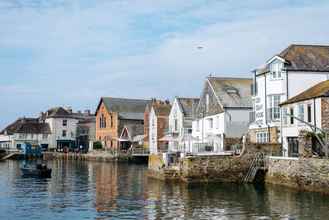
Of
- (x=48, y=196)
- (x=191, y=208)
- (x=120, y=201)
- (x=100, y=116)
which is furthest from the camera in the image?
(x=100, y=116)

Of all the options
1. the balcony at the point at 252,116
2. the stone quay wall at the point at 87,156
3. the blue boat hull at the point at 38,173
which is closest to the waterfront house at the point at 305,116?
the balcony at the point at 252,116

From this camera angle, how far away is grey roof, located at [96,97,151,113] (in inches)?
4616

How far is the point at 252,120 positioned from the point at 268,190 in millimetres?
17961

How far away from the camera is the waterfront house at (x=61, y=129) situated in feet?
438

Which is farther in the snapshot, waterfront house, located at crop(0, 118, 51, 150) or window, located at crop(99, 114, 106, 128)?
waterfront house, located at crop(0, 118, 51, 150)

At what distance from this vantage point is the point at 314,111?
45000 millimetres

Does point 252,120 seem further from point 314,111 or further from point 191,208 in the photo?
point 191,208

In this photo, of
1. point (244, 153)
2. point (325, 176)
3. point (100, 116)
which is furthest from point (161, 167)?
point (100, 116)

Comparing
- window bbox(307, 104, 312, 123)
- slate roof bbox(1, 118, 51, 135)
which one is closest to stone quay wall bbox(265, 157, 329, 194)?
window bbox(307, 104, 312, 123)

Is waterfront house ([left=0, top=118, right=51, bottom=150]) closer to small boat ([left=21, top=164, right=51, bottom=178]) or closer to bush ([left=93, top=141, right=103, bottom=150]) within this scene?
bush ([left=93, top=141, right=103, bottom=150])

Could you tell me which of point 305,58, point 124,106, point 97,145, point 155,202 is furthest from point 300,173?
point 97,145

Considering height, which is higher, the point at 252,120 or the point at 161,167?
the point at 252,120

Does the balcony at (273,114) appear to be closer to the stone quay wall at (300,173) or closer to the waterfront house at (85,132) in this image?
the stone quay wall at (300,173)

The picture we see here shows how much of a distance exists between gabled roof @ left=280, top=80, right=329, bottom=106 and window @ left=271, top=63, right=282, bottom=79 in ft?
9.44
